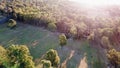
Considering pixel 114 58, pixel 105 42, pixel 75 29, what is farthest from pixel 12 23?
pixel 114 58

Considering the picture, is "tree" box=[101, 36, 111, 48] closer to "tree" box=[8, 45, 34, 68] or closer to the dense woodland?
the dense woodland

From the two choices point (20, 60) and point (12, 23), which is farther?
point (12, 23)

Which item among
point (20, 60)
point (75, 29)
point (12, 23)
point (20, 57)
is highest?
point (75, 29)

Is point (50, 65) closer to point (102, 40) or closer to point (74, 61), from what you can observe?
point (74, 61)

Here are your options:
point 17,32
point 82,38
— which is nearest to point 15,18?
point 17,32

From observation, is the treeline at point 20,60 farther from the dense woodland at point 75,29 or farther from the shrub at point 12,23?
the shrub at point 12,23

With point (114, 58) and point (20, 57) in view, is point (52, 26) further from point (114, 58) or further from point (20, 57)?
point (114, 58)

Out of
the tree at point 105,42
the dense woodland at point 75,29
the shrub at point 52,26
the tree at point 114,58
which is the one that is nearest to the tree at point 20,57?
the dense woodland at point 75,29

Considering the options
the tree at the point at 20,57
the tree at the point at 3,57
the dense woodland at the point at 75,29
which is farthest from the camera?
the dense woodland at the point at 75,29
